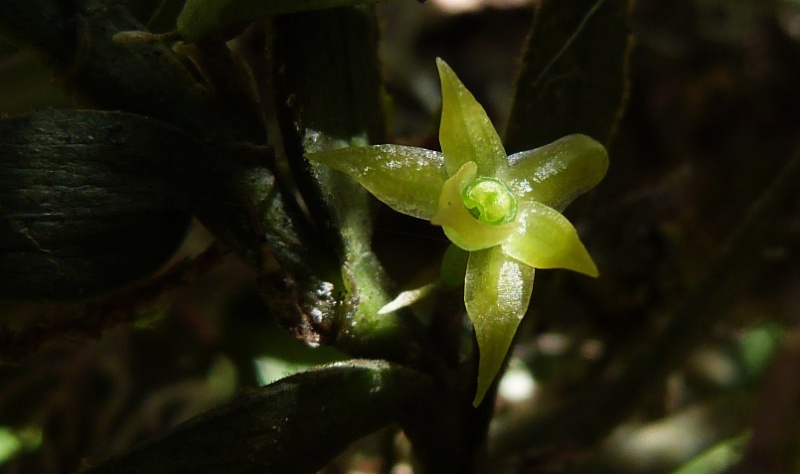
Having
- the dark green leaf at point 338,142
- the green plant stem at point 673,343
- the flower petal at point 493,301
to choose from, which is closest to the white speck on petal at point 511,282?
the flower petal at point 493,301

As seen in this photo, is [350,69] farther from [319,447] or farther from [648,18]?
[648,18]

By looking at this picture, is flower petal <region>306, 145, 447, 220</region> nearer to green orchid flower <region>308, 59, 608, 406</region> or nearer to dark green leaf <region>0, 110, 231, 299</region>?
green orchid flower <region>308, 59, 608, 406</region>

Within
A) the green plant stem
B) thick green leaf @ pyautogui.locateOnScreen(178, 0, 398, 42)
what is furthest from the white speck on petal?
the green plant stem

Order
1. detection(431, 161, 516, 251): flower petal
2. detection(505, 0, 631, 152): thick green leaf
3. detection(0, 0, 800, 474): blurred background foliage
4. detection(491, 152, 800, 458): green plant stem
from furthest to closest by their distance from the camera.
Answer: detection(491, 152, 800, 458): green plant stem → detection(0, 0, 800, 474): blurred background foliage → detection(505, 0, 631, 152): thick green leaf → detection(431, 161, 516, 251): flower petal

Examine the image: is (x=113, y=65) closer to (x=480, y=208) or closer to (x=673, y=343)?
(x=480, y=208)

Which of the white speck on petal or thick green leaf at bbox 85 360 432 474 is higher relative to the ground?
the white speck on petal

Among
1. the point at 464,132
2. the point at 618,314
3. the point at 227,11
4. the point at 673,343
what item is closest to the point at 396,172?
the point at 464,132
